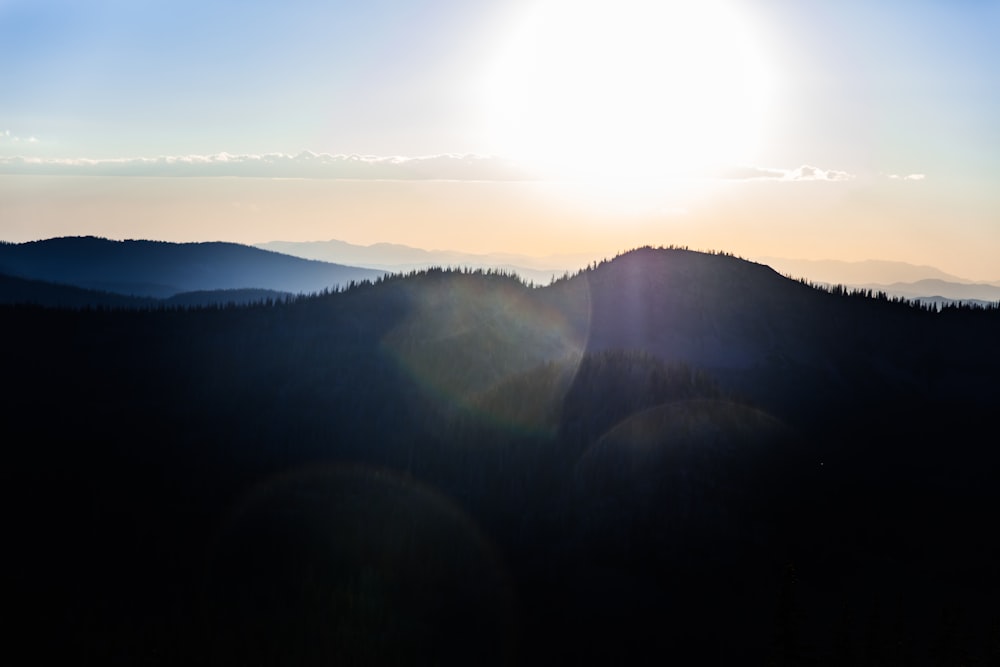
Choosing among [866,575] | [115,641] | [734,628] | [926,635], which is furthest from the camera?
[866,575]

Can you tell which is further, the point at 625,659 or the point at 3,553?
the point at 3,553

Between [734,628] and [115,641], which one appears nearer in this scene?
[115,641]

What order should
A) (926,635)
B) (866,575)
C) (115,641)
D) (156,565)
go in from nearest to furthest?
(115,641), (926,635), (156,565), (866,575)

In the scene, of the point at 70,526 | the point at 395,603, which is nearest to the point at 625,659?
the point at 395,603

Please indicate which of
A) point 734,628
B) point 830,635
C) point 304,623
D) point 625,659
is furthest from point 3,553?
point 830,635

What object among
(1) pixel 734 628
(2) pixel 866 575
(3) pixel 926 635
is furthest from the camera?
(2) pixel 866 575

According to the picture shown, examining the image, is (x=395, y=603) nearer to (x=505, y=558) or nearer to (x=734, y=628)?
(x=505, y=558)

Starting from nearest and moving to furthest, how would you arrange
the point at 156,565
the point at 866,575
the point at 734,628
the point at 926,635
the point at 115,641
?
the point at 115,641, the point at 926,635, the point at 734,628, the point at 156,565, the point at 866,575

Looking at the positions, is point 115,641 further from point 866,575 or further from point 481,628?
point 866,575
